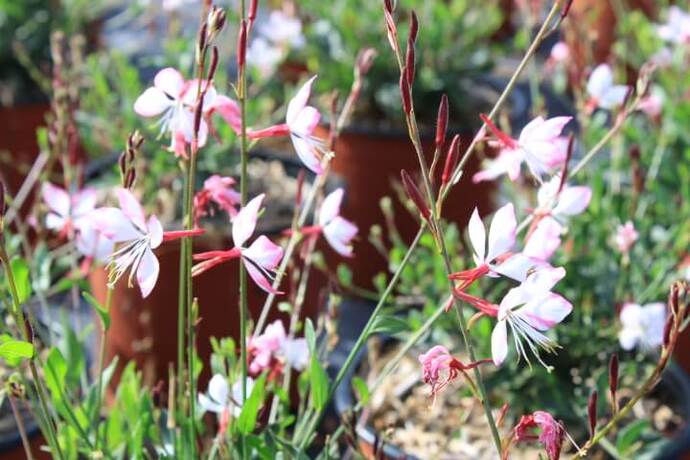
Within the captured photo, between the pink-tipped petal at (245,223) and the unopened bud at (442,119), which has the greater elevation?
the unopened bud at (442,119)

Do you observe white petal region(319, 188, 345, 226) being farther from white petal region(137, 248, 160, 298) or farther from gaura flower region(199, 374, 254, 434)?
white petal region(137, 248, 160, 298)

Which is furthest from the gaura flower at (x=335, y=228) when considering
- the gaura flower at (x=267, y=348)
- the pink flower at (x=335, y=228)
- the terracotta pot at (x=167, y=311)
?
the terracotta pot at (x=167, y=311)

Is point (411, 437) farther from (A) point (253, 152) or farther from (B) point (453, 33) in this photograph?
(B) point (453, 33)

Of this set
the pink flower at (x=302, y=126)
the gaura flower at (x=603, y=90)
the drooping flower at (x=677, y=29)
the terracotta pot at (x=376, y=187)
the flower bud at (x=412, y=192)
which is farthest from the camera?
the terracotta pot at (x=376, y=187)

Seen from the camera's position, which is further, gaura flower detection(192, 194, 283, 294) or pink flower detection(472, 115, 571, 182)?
pink flower detection(472, 115, 571, 182)

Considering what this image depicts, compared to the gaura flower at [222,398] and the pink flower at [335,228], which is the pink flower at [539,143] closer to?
the pink flower at [335,228]

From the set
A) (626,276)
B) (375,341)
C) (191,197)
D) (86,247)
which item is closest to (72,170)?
(86,247)

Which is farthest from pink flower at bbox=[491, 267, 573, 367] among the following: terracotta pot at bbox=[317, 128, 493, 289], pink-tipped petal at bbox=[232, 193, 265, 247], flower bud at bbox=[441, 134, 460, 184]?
terracotta pot at bbox=[317, 128, 493, 289]
